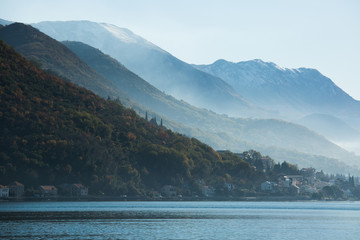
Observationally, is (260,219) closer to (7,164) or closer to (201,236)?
(201,236)

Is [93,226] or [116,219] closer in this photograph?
[93,226]

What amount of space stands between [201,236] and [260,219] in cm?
4267

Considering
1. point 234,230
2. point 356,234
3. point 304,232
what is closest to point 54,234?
point 234,230

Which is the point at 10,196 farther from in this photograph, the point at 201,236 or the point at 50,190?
the point at 201,236

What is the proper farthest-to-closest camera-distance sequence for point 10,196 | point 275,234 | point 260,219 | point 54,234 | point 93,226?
point 10,196 < point 260,219 < point 93,226 < point 275,234 < point 54,234

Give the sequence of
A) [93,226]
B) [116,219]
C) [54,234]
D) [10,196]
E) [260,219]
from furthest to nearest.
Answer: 1. [10,196]
2. [260,219]
3. [116,219]
4. [93,226]
5. [54,234]

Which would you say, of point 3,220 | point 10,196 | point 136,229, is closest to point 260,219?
point 136,229

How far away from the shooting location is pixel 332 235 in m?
103

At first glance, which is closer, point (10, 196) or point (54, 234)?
point (54, 234)

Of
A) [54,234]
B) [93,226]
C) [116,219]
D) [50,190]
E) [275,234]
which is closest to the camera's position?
[54,234]

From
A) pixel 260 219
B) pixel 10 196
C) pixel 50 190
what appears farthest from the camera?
pixel 50 190

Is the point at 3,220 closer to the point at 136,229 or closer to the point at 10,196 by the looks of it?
the point at 136,229

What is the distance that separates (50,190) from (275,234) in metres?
112

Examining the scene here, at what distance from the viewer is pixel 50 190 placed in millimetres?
199250
